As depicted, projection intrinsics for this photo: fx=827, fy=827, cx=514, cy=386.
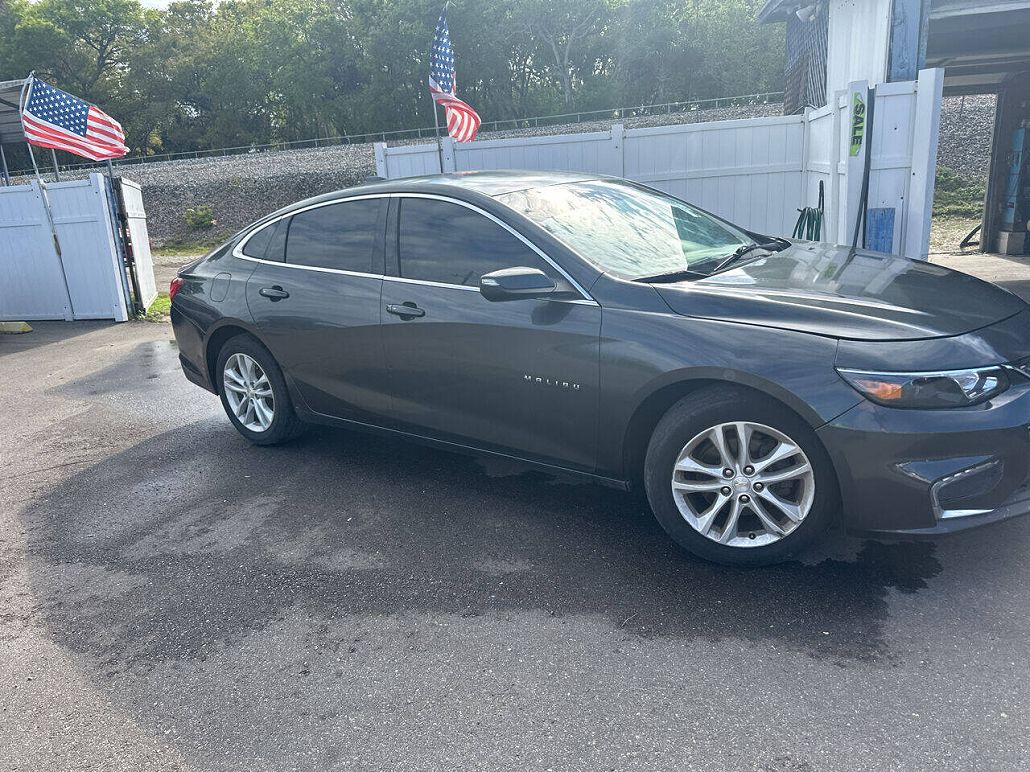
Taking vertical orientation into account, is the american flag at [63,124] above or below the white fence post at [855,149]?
above

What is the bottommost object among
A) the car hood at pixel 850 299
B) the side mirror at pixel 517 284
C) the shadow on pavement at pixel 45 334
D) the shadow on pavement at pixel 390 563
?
the shadow on pavement at pixel 45 334

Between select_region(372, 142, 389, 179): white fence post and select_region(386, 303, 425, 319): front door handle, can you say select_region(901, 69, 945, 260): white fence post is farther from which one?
select_region(372, 142, 389, 179): white fence post

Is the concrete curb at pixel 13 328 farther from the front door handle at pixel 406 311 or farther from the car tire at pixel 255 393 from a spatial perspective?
the front door handle at pixel 406 311

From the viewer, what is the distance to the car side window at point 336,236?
4.66 meters

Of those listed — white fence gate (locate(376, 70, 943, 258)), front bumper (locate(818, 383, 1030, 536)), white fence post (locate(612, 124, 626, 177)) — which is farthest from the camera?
white fence post (locate(612, 124, 626, 177))

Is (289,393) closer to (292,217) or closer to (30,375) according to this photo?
(292,217)

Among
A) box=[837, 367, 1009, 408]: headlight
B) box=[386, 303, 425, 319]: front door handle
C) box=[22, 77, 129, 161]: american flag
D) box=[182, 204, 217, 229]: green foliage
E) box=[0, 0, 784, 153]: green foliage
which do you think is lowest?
box=[182, 204, 217, 229]: green foliage

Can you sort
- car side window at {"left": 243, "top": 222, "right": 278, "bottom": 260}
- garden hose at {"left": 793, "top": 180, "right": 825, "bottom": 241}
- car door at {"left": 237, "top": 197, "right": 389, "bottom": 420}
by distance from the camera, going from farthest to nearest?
garden hose at {"left": 793, "top": 180, "right": 825, "bottom": 241} → car side window at {"left": 243, "top": 222, "right": 278, "bottom": 260} → car door at {"left": 237, "top": 197, "right": 389, "bottom": 420}

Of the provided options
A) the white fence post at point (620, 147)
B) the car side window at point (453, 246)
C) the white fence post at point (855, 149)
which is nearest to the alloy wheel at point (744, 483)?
the car side window at point (453, 246)

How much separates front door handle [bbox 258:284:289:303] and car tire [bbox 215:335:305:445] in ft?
1.17

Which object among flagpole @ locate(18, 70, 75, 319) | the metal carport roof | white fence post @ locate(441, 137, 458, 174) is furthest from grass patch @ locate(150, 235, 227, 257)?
white fence post @ locate(441, 137, 458, 174)

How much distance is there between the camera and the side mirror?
368 cm

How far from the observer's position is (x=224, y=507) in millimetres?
4590

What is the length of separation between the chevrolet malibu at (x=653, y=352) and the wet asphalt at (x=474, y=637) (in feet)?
1.13
